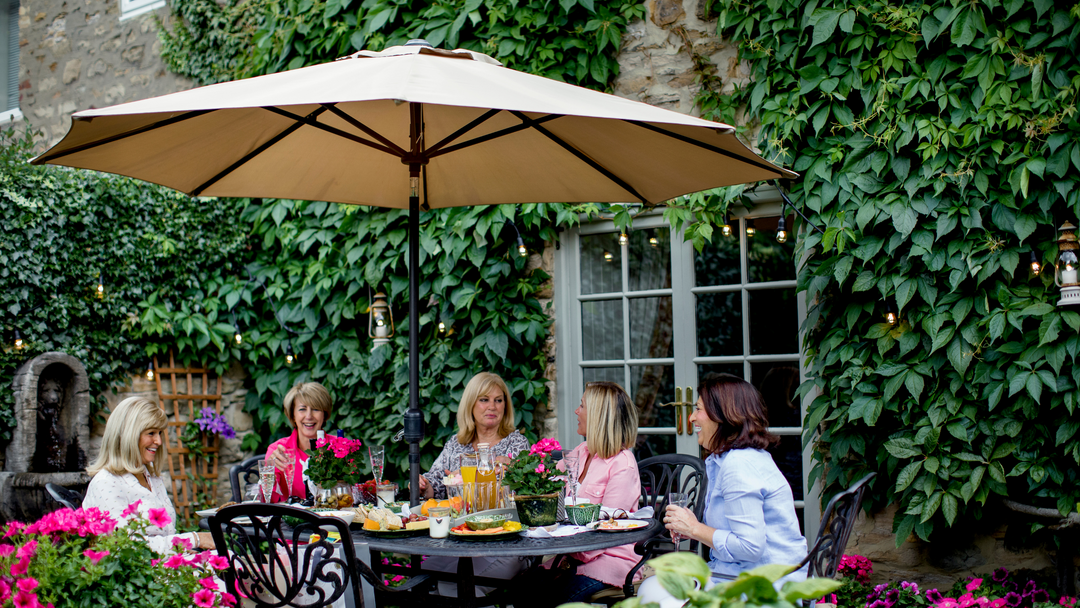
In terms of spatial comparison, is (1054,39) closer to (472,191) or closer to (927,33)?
(927,33)

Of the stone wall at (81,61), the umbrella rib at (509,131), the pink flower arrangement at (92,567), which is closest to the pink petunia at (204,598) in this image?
the pink flower arrangement at (92,567)

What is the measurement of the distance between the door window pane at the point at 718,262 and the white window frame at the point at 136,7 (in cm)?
456

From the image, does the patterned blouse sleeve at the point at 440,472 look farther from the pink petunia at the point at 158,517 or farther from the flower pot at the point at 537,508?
the pink petunia at the point at 158,517

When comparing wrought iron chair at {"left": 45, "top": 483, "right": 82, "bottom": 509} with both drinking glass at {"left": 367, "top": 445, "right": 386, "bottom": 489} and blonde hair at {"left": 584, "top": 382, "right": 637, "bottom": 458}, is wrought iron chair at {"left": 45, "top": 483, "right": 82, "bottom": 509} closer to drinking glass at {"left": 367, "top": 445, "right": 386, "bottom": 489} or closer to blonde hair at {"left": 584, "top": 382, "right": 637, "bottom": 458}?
drinking glass at {"left": 367, "top": 445, "right": 386, "bottom": 489}

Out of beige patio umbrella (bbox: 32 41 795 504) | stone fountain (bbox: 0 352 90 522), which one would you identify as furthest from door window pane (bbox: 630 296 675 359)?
stone fountain (bbox: 0 352 90 522)

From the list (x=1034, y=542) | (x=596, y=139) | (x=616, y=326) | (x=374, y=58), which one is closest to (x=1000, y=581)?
(x=1034, y=542)

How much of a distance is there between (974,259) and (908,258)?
0.87 feet

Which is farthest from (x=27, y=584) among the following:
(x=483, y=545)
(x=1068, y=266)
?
(x=1068, y=266)

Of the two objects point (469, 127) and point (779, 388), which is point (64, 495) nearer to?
point (469, 127)

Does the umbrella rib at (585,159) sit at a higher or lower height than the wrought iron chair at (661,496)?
higher

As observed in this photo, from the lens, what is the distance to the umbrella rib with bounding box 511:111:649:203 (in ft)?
9.36

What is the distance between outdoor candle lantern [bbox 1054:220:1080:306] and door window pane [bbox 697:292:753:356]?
1.44 m

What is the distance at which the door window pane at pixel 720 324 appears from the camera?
4273mm

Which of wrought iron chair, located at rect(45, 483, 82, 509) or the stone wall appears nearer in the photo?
wrought iron chair, located at rect(45, 483, 82, 509)
